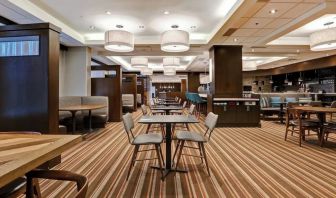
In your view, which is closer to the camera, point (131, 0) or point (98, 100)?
point (131, 0)

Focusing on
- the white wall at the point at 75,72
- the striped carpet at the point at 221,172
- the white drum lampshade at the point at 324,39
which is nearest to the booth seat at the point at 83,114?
the white wall at the point at 75,72

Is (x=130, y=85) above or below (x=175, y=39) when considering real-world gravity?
below

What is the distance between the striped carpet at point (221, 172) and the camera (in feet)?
9.14

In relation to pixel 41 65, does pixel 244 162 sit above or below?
below

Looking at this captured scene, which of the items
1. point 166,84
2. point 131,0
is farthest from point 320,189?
point 166,84

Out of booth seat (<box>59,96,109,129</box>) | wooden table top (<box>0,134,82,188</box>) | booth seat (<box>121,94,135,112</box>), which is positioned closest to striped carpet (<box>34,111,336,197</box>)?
wooden table top (<box>0,134,82,188</box>)

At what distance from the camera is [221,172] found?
11.3 ft

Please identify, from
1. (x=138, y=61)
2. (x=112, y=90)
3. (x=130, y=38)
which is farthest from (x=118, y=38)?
(x=138, y=61)

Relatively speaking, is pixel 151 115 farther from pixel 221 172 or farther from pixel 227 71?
pixel 227 71

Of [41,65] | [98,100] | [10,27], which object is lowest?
[98,100]

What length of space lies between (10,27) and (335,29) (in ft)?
22.6

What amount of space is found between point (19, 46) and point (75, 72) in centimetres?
496

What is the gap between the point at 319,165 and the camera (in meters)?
3.72

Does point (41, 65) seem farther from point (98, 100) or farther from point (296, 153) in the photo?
point (296, 153)
